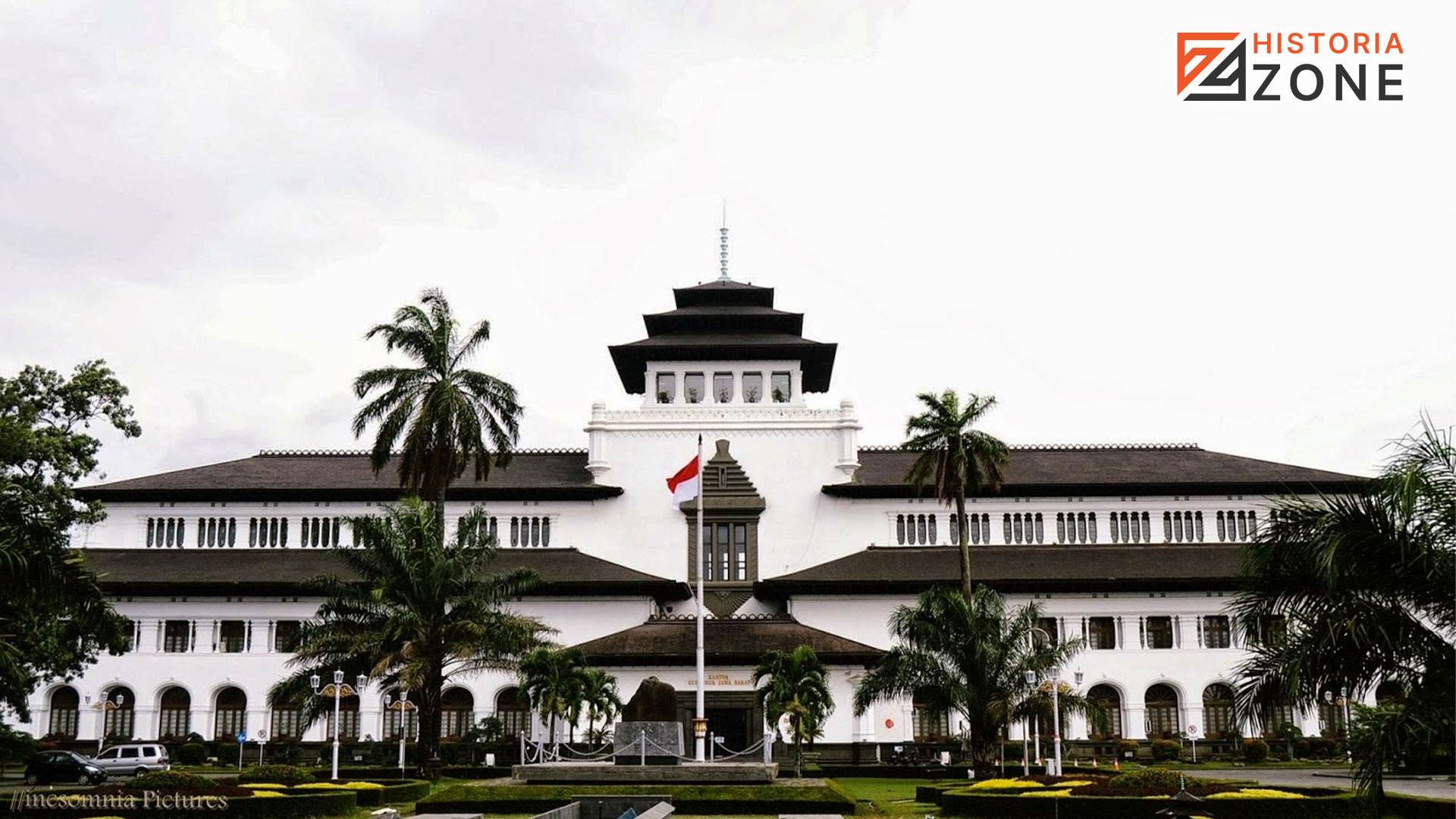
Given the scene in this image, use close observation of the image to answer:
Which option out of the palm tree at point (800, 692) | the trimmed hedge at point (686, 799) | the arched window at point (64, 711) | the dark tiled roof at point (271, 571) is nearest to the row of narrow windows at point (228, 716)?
the arched window at point (64, 711)

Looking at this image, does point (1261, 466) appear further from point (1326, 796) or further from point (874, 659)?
point (1326, 796)

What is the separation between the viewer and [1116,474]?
63969 millimetres

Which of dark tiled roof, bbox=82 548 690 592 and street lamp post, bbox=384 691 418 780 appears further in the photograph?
dark tiled roof, bbox=82 548 690 592

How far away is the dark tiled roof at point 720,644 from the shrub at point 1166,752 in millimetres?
11544

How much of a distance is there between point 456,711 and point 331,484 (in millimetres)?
12645

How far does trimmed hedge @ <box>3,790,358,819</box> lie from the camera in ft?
86.3

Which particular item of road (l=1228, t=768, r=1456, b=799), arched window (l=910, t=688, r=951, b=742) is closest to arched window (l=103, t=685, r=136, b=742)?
arched window (l=910, t=688, r=951, b=742)

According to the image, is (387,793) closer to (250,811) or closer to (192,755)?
(250,811)

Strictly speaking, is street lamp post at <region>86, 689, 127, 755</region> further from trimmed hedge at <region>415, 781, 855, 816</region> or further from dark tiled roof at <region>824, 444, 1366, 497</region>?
dark tiled roof at <region>824, 444, 1366, 497</region>

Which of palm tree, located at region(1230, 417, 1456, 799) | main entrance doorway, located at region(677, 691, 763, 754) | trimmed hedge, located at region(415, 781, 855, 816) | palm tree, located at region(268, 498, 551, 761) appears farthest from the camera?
main entrance doorway, located at region(677, 691, 763, 754)

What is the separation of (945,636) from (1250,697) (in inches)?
899

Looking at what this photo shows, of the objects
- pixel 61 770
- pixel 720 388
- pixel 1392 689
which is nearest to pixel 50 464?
pixel 61 770

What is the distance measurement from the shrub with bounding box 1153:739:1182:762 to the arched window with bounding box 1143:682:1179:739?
283 centimetres

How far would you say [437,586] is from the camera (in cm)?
4509
